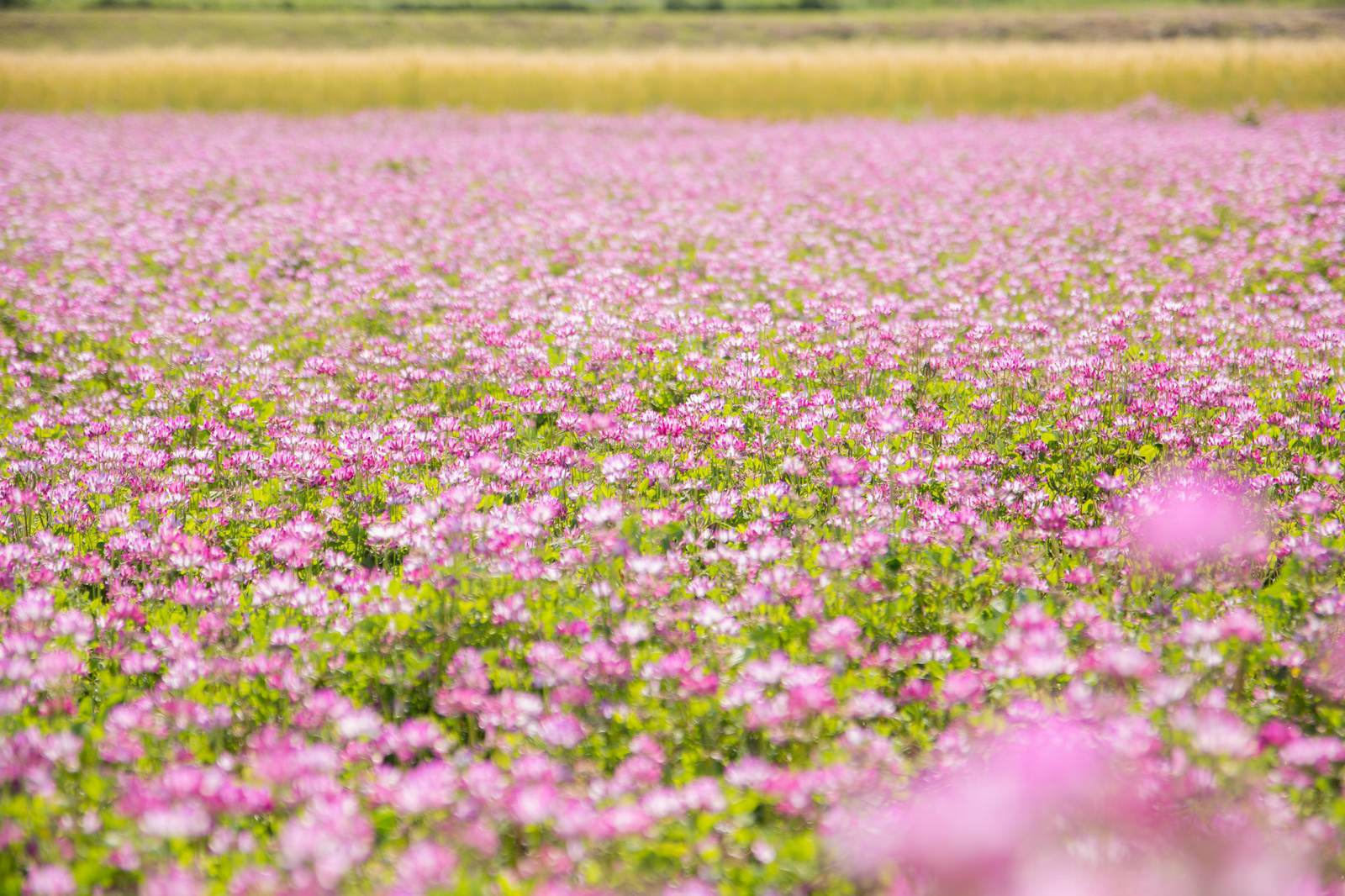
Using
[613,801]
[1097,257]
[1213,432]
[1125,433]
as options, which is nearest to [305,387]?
[613,801]

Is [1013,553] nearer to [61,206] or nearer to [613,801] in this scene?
[613,801]

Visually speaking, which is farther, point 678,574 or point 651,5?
point 651,5

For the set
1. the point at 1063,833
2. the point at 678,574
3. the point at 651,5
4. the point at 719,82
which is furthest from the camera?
the point at 651,5

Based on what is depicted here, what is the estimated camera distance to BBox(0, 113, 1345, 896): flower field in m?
2.55

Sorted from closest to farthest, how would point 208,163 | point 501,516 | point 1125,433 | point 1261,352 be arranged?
point 501,516 → point 1125,433 → point 1261,352 → point 208,163

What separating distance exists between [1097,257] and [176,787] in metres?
10.9

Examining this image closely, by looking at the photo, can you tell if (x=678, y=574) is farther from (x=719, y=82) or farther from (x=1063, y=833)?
(x=719, y=82)

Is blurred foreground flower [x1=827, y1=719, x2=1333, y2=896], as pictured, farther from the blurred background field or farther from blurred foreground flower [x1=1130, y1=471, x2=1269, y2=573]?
the blurred background field

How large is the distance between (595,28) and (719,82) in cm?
3287

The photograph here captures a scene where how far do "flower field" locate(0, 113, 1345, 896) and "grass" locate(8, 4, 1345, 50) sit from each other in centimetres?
5038

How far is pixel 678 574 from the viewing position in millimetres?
4207

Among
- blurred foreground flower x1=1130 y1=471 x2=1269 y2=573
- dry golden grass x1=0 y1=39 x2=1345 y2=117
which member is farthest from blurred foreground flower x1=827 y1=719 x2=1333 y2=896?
dry golden grass x1=0 y1=39 x2=1345 y2=117

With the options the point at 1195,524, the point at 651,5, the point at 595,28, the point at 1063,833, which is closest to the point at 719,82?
the point at 1195,524

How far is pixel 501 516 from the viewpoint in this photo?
443cm
